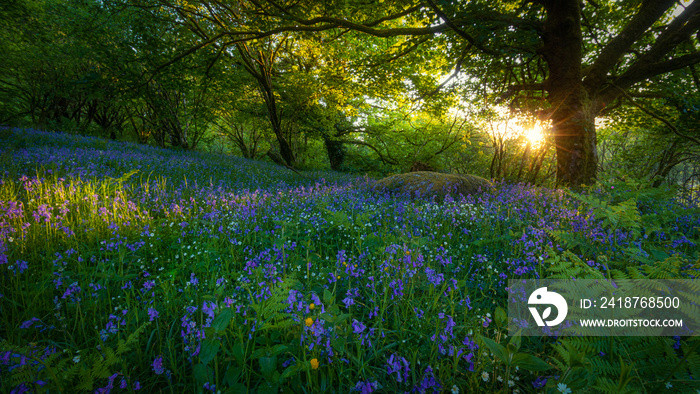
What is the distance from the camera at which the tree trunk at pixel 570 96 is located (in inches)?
268

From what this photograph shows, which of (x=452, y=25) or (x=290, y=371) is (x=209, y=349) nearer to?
(x=290, y=371)

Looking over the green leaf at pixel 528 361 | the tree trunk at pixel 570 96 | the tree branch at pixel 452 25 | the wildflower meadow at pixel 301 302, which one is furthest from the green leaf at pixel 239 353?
the tree trunk at pixel 570 96

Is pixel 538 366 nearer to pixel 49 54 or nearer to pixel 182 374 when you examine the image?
pixel 182 374

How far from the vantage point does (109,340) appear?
1.98 m

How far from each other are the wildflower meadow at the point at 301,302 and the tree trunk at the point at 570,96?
1.90 metres

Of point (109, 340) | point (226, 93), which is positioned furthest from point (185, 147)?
point (109, 340)

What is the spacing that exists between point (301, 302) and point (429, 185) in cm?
682

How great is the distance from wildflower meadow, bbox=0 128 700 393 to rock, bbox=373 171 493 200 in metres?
2.54

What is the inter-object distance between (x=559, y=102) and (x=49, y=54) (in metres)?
25.7

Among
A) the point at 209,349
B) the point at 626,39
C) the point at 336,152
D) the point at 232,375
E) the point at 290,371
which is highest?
the point at 626,39

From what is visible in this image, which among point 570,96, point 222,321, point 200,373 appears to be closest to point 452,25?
point 570,96

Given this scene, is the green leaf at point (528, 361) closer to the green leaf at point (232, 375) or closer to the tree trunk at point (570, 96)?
the green leaf at point (232, 375)

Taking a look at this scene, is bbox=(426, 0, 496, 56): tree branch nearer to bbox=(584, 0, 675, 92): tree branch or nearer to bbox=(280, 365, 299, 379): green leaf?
bbox=(584, 0, 675, 92): tree branch

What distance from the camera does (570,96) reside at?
694 centimetres
